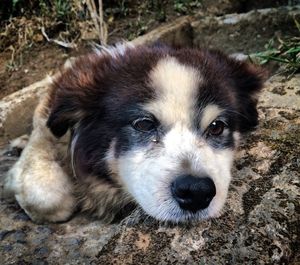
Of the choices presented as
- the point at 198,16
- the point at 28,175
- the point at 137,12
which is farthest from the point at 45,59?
the point at 28,175

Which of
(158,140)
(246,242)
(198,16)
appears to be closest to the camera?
(246,242)

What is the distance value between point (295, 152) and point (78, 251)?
1.36m

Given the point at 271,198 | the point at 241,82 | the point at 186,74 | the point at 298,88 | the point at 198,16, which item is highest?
the point at 186,74

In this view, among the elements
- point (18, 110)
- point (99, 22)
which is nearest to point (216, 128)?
point (18, 110)

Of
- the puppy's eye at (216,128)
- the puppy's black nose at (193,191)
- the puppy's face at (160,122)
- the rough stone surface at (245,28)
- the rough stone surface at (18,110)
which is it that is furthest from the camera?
the rough stone surface at (245,28)

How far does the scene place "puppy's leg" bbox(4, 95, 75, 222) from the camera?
10.5 feet

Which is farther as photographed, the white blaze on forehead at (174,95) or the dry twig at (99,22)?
the dry twig at (99,22)

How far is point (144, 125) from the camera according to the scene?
9.61 feet

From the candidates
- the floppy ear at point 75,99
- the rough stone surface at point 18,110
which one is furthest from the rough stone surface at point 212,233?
the rough stone surface at point 18,110

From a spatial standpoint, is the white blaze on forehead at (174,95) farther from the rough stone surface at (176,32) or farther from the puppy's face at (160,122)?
the rough stone surface at (176,32)

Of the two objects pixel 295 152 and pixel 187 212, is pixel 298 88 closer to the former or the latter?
pixel 295 152

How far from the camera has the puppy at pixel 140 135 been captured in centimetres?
275

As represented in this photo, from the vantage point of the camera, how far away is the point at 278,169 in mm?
3176

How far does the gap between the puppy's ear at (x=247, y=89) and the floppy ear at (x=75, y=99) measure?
0.79 metres
